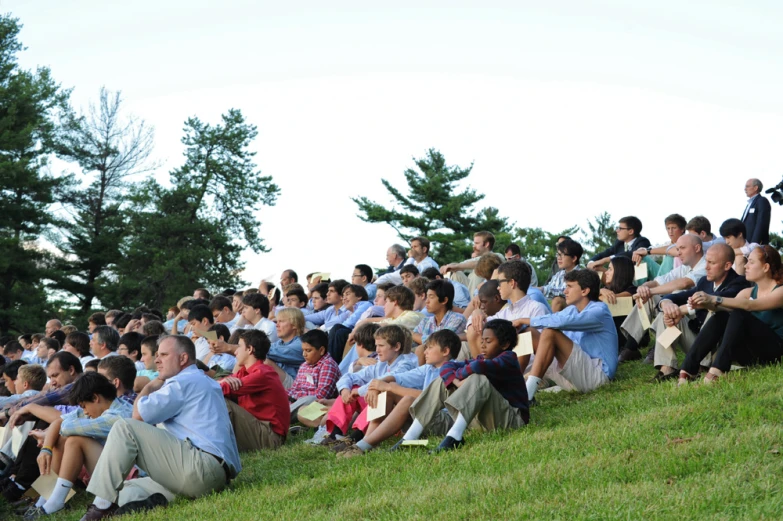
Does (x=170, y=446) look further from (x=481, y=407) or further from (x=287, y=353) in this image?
(x=287, y=353)

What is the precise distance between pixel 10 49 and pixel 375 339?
1265 inches

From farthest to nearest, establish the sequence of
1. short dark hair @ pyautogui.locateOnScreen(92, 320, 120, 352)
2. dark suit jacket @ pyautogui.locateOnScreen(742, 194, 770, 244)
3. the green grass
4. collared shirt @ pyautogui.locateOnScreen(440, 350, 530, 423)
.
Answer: dark suit jacket @ pyautogui.locateOnScreen(742, 194, 770, 244)
short dark hair @ pyautogui.locateOnScreen(92, 320, 120, 352)
collared shirt @ pyautogui.locateOnScreen(440, 350, 530, 423)
the green grass

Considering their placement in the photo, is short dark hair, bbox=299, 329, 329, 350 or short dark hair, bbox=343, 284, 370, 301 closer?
short dark hair, bbox=299, 329, 329, 350

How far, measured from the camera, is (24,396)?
10.0 metres

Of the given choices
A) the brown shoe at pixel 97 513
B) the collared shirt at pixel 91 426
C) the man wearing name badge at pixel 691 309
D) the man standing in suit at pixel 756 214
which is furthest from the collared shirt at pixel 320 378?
the man standing in suit at pixel 756 214

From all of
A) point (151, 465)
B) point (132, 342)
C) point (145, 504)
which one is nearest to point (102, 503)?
point (145, 504)

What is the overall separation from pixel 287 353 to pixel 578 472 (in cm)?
562

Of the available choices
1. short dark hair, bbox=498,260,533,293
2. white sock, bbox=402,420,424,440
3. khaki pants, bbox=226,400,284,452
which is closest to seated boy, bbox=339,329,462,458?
white sock, bbox=402,420,424,440

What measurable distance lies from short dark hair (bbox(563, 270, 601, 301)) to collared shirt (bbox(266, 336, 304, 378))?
11.7 ft

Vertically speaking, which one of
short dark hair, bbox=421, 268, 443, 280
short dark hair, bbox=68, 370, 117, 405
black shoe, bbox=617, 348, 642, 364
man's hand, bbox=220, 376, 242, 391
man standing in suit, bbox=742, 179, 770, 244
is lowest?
black shoe, bbox=617, 348, 642, 364

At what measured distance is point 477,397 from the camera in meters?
7.94

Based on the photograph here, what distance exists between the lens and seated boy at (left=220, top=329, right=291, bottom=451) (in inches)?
368

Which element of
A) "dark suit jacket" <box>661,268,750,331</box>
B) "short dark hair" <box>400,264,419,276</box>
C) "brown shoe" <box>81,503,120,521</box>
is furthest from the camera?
"short dark hair" <box>400,264,419,276</box>

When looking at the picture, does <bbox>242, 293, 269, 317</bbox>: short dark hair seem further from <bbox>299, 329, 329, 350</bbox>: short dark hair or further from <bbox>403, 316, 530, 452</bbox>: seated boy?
<bbox>403, 316, 530, 452</bbox>: seated boy
